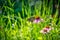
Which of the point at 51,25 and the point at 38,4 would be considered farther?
the point at 38,4

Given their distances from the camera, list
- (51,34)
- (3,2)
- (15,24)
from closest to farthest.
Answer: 1. (51,34)
2. (15,24)
3. (3,2)

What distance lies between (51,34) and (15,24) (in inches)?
19.6

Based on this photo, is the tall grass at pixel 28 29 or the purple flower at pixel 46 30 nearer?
the purple flower at pixel 46 30

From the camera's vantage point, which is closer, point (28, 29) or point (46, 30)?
point (46, 30)

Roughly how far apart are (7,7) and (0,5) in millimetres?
194

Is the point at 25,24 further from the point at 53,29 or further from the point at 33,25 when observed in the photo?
the point at 53,29

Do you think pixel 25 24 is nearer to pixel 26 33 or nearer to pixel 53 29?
pixel 26 33

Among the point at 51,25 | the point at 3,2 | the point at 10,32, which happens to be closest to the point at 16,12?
the point at 3,2

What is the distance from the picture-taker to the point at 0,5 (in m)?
3.36

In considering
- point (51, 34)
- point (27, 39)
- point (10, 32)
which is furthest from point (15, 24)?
point (51, 34)

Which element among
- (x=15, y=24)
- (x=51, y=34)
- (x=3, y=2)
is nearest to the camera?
(x=51, y=34)

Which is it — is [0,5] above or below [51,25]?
above

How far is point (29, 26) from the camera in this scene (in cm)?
301

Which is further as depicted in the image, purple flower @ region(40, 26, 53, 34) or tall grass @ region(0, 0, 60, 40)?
tall grass @ region(0, 0, 60, 40)
